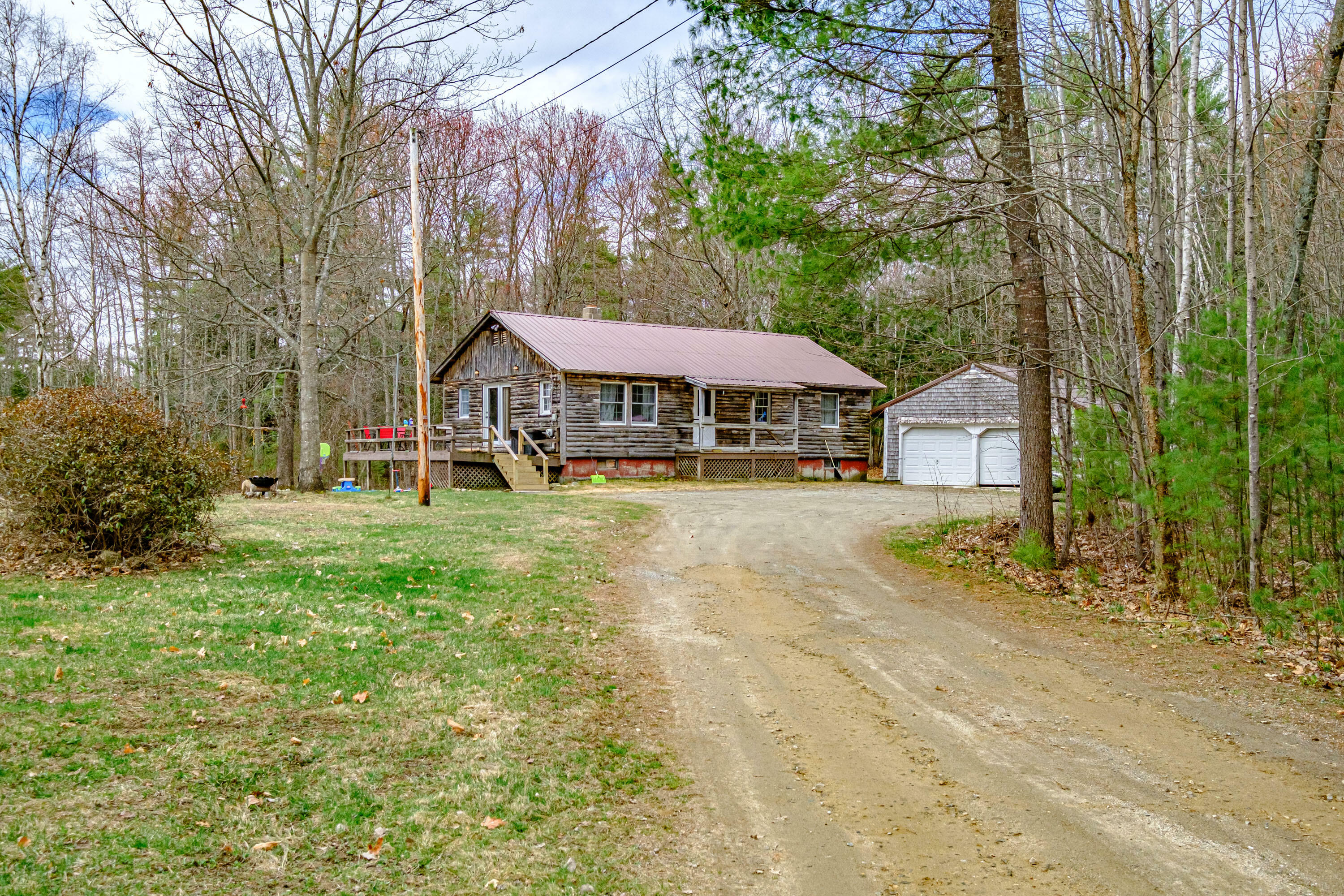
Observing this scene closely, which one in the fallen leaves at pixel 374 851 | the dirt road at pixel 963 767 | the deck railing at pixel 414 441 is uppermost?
the deck railing at pixel 414 441

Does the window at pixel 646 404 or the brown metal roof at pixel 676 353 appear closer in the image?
the brown metal roof at pixel 676 353

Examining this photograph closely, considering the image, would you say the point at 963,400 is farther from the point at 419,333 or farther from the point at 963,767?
the point at 963,767

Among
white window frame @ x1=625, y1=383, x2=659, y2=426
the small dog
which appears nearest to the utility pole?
the small dog

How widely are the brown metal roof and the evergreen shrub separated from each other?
16580 mm

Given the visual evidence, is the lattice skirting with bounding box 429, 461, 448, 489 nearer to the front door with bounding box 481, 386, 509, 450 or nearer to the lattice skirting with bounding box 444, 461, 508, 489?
the lattice skirting with bounding box 444, 461, 508, 489

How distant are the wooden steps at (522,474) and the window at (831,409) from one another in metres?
11.0

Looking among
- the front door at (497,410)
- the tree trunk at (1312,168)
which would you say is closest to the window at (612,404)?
the front door at (497,410)

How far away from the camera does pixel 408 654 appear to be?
267 inches

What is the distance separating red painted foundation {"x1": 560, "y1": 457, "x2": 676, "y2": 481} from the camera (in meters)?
27.0

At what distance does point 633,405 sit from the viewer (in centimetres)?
2809

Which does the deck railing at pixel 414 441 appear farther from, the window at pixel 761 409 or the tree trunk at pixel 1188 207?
the tree trunk at pixel 1188 207

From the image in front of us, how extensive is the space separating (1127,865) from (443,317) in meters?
36.4

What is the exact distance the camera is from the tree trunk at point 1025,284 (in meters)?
10.7

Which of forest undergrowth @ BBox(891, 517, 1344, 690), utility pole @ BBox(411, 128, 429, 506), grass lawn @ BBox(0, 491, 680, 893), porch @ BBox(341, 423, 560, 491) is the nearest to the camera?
grass lawn @ BBox(0, 491, 680, 893)
